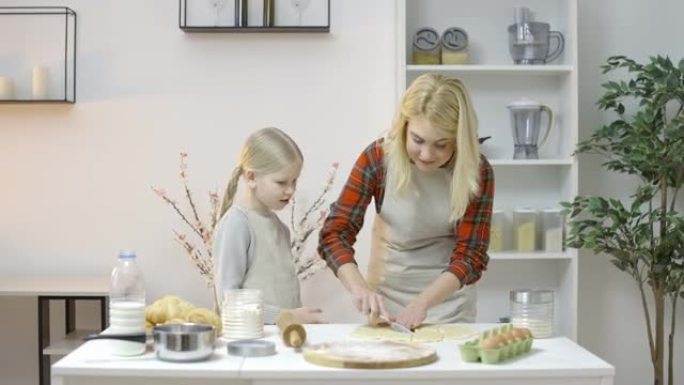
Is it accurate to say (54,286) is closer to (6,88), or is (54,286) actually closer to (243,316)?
(6,88)

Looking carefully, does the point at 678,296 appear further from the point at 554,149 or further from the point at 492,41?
the point at 492,41

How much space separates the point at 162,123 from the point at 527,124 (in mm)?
1446

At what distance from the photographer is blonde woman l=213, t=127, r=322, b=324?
2529mm

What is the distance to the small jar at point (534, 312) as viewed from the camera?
7.26ft

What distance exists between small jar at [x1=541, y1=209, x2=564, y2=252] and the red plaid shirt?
1.36 meters

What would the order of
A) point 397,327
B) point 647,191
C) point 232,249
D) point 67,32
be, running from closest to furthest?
point 397,327 → point 232,249 → point 647,191 → point 67,32

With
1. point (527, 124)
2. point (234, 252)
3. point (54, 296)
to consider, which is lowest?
point (54, 296)

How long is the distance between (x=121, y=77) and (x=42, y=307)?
38.7 inches

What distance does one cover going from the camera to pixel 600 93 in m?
4.06

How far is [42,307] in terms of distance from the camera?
3.59 meters

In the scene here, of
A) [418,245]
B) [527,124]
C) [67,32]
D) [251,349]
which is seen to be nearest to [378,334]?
[251,349]

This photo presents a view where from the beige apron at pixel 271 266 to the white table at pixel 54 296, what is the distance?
1.11 meters

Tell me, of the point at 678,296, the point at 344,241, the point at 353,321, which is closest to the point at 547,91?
the point at 678,296

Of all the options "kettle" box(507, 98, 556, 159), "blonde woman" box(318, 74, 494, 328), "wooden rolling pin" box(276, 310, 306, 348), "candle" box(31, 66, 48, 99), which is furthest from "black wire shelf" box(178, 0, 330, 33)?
"wooden rolling pin" box(276, 310, 306, 348)
